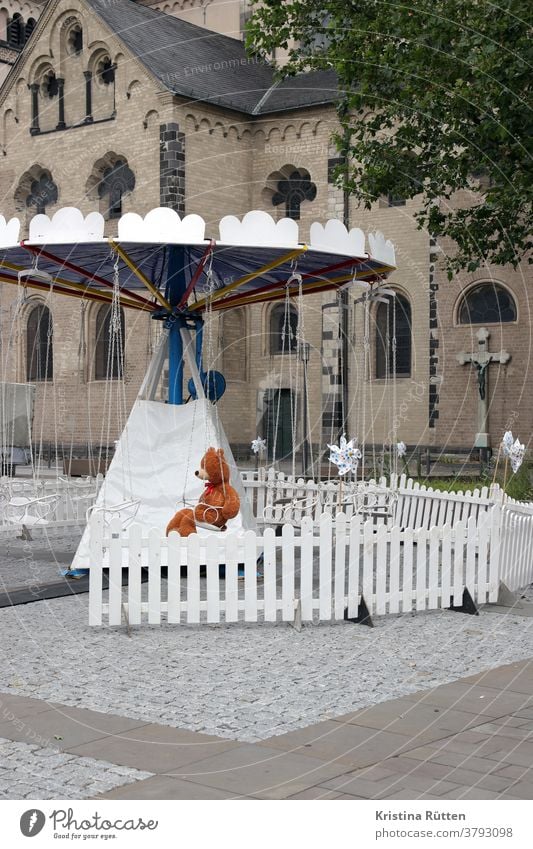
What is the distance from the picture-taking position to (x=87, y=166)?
38594mm

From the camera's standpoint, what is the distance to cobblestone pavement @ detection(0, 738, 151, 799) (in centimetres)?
533

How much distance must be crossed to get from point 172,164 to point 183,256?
907 inches

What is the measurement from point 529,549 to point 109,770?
855 centimetres

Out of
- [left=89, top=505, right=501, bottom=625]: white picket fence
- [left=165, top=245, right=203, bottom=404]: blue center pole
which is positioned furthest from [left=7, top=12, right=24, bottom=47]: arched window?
[left=89, top=505, right=501, bottom=625]: white picket fence

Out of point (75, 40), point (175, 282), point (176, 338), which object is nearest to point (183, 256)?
point (175, 282)

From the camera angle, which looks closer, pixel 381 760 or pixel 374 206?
pixel 381 760

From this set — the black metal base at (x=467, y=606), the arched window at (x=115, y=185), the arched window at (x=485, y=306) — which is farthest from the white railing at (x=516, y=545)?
the arched window at (x=115, y=185)

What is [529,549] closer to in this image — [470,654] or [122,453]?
[470,654]

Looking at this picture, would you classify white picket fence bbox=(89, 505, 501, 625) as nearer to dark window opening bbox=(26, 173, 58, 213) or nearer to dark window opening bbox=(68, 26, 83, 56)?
dark window opening bbox=(26, 173, 58, 213)

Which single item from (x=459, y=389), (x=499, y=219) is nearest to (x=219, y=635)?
(x=499, y=219)

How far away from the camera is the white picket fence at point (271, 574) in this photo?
9.86 metres

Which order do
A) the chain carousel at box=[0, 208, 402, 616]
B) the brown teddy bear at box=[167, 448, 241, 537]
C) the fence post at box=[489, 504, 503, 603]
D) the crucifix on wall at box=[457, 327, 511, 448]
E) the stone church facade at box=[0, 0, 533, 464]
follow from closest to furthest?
1. the fence post at box=[489, 504, 503, 603]
2. the chain carousel at box=[0, 208, 402, 616]
3. the brown teddy bear at box=[167, 448, 241, 537]
4. the crucifix on wall at box=[457, 327, 511, 448]
5. the stone church facade at box=[0, 0, 533, 464]

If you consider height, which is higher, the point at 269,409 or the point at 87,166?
the point at 87,166

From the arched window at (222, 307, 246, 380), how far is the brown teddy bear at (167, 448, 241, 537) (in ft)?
84.1
